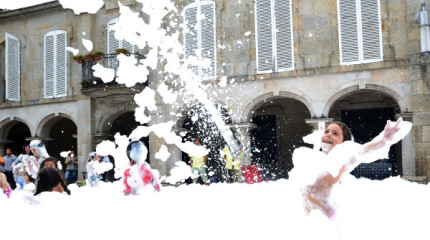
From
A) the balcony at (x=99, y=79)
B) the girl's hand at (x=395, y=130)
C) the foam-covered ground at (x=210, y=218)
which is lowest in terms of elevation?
the foam-covered ground at (x=210, y=218)

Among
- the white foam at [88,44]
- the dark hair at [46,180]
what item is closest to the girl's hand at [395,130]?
the dark hair at [46,180]

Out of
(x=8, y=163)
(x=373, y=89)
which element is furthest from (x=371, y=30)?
(x=8, y=163)

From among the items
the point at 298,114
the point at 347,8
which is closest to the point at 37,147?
the point at 347,8

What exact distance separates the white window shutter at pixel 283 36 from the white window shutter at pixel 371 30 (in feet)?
6.41

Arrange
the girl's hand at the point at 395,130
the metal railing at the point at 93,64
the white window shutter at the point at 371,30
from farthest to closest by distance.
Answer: the metal railing at the point at 93,64 → the white window shutter at the point at 371,30 → the girl's hand at the point at 395,130

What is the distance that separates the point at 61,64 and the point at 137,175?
11.0 meters

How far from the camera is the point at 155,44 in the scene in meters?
14.5

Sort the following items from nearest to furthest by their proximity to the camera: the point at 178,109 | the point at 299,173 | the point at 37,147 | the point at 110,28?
the point at 299,173 → the point at 37,147 → the point at 178,109 → the point at 110,28

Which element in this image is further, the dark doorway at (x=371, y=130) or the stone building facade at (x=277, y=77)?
the dark doorway at (x=371, y=130)

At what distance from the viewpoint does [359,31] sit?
11.9m

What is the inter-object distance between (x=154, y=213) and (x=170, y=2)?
9092mm

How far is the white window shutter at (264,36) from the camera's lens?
1280 cm

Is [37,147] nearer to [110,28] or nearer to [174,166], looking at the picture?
[174,166]

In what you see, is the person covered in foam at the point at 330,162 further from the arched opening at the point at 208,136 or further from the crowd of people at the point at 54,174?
the arched opening at the point at 208,136
